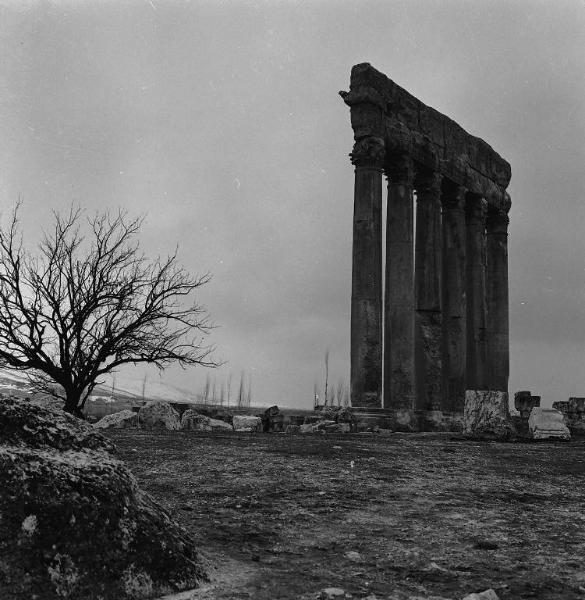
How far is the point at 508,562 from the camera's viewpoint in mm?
3611

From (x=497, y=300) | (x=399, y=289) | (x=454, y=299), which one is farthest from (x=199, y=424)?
(x=497, y=300)

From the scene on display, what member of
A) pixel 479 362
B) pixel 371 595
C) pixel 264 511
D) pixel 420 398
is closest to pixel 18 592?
pixel 371 595

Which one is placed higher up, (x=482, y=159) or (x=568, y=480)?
(x=482, y=159)

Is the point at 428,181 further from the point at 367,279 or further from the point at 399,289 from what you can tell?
the point at 367,279

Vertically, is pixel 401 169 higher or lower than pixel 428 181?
lower

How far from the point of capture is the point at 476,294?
25891mm

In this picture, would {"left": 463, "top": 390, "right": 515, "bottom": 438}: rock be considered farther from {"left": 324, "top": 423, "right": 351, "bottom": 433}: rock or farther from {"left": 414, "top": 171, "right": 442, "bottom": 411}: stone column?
{"left": 414, "top": 171, "right": 442, "bottom": 411}: stone column

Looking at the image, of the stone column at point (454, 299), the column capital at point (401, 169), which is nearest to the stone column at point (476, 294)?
the stone column at point (454, 299)

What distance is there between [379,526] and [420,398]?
19.1 metres

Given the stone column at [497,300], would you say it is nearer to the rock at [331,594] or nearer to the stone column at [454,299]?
the stone column at [454,299]

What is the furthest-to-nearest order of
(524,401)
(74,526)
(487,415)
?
1. (524,401)
2. (487,415)
3. (74,526)

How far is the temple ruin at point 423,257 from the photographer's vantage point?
19641mm

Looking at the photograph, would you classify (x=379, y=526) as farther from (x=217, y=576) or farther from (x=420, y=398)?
(x=420, y=398)

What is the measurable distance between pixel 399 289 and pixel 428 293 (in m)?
2.48
